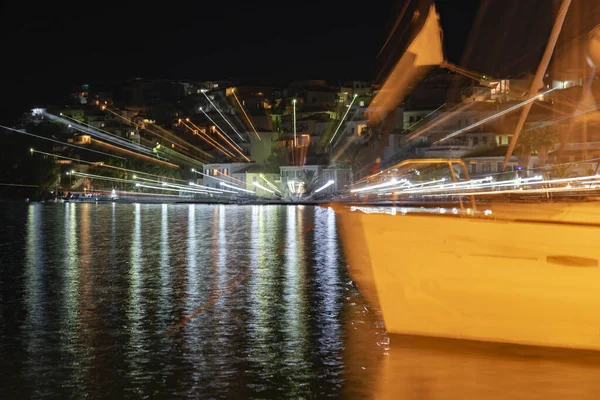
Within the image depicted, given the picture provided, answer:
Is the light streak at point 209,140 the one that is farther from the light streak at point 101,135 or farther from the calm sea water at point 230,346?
the calm sea water at point 230,346

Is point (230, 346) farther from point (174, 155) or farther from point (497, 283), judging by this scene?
point (174, 155)

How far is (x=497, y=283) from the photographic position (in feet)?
30.7

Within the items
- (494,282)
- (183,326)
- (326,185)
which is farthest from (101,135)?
(494,282)

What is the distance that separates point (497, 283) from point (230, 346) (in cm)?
296

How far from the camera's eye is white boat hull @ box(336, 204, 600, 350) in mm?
8969

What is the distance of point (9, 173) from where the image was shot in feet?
317

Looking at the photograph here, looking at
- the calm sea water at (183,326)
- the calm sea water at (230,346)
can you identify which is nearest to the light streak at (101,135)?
the calm sea water at (183,326)

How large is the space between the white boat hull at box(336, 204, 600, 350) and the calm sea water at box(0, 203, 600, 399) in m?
0.40

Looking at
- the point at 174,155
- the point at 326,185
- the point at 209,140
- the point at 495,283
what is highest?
the point at 209,140

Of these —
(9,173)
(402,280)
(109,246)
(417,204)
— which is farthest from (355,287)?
(9,173)

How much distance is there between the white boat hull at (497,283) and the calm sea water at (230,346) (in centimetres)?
40

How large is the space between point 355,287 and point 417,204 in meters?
36.1

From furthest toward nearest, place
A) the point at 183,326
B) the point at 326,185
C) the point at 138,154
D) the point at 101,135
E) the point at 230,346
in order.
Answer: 1. the point at 101,135
2. the point at 138,154
3. the point at 326,185
4. the point at 183,326
5. the point at 230,346

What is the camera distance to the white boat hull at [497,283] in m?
8.97
